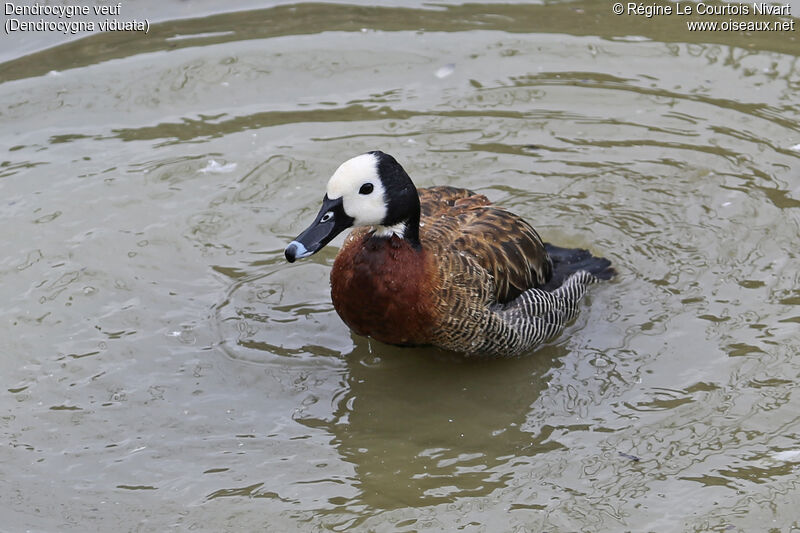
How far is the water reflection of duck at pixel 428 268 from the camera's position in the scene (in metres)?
5.66

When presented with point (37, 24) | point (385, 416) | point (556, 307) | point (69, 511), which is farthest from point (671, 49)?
point (69, 511)

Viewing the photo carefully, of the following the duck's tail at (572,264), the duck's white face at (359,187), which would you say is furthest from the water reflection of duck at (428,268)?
the duck's tail at (572,264)

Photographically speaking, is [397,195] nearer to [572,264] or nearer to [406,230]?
[406,230]

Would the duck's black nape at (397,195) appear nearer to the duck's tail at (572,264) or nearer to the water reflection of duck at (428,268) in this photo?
the water reflection of duck at (428,268)

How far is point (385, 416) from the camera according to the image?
19.3 ft

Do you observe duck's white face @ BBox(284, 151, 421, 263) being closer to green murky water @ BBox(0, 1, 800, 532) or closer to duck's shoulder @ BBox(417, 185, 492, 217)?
duck's shoulder @ BBox(417, 185, 492, 217)

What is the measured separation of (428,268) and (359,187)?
0.62m

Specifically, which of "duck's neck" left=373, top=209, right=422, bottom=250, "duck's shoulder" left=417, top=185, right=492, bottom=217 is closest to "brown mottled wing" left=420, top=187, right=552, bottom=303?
"duck's shoulder" left=417, top=185, right=492, bottom=217

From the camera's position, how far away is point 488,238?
6258 millimetres

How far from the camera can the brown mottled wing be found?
6.14 meters

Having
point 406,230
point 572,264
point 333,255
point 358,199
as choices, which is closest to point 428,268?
point 406,230

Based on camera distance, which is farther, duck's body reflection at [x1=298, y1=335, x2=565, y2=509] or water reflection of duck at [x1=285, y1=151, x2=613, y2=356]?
water reflection of duck at [x1=285, y1=151, x2=613, y2=356]

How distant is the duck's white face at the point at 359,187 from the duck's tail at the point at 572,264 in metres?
1.54

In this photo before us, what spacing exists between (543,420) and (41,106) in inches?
208
